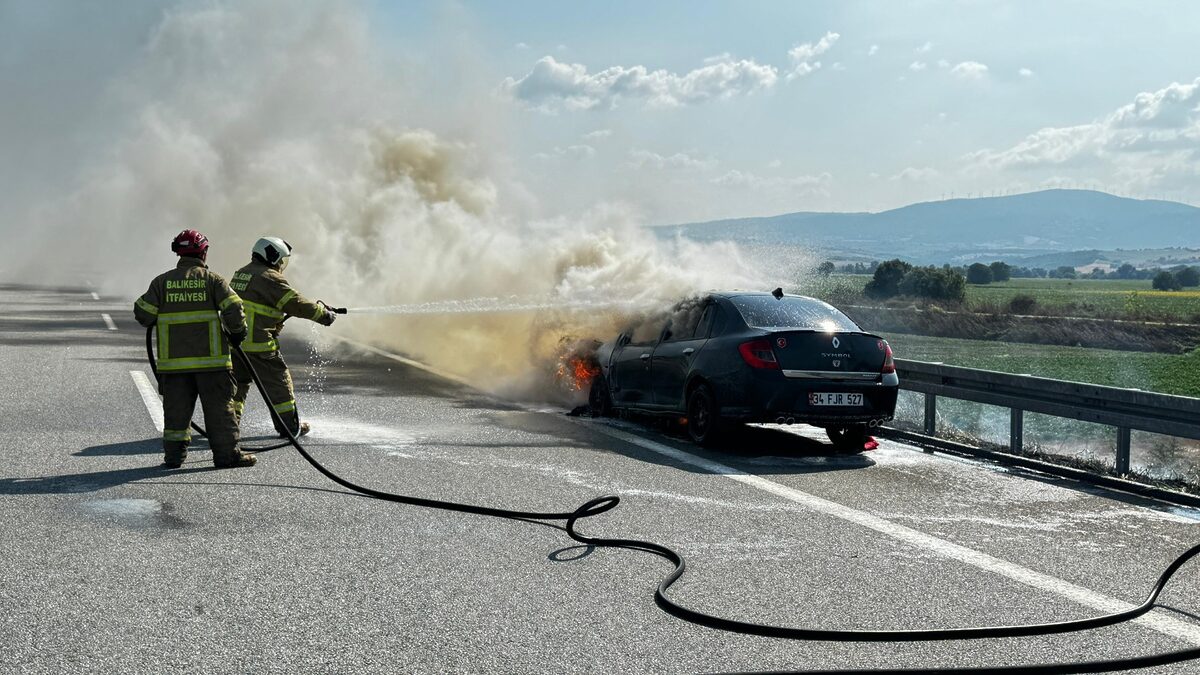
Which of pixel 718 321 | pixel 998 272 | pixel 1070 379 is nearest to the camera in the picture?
pixel 718 321

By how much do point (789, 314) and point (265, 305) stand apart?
15.7 ft

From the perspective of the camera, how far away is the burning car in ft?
34.0

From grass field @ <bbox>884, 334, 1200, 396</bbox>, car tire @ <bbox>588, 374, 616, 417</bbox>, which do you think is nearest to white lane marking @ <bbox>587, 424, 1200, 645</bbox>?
car tire @ <bbox>588, 374, 616, 417</bbox>

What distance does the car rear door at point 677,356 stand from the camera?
37.2ft

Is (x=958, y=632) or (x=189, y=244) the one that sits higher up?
(x=189, y=244)

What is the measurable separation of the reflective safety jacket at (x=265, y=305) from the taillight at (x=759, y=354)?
3.68 metres

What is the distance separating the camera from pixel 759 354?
10.5 m

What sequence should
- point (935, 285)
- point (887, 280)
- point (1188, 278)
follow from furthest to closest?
point (1188, 278), point (935, 285), point (887, 280)

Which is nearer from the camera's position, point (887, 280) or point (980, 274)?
point (887, 280)

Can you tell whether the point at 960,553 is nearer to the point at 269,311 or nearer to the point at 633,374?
the point at 633,374

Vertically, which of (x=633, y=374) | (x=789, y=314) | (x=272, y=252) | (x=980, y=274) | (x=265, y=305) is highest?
(x=272, y=252)

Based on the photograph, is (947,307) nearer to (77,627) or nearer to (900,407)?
(900,407)

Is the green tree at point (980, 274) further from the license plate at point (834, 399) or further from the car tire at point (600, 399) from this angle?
the license plate at point (834, 399)

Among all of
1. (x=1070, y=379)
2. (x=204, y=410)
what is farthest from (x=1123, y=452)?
(x=1070, y=379)
